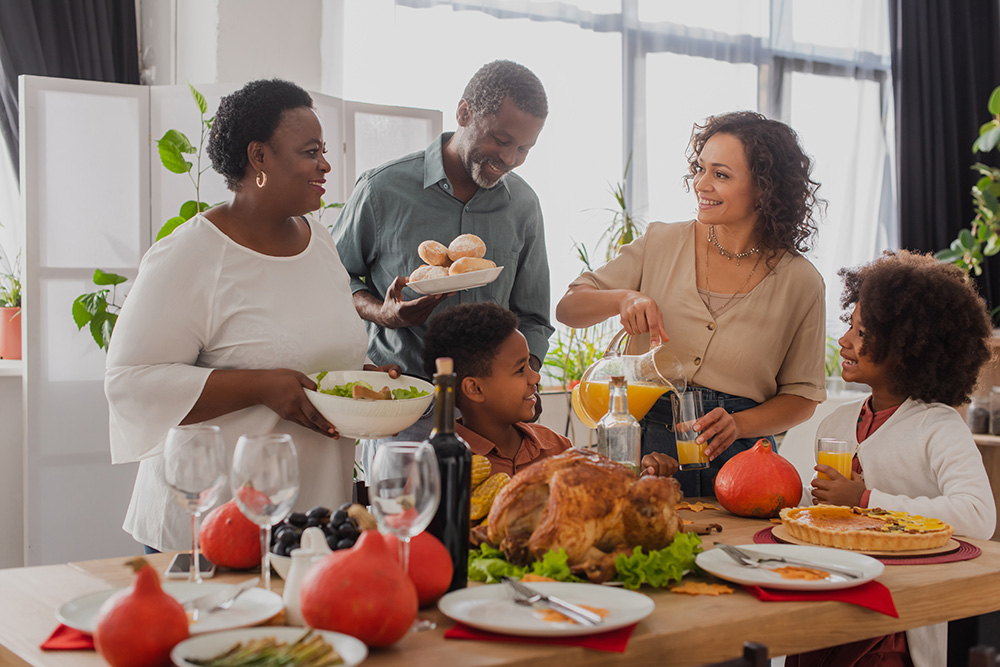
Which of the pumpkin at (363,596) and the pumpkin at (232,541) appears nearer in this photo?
the pumpkin at (363,596)

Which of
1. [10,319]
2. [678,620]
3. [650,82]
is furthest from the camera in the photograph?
[650,82]

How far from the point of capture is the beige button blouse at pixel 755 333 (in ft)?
7.12

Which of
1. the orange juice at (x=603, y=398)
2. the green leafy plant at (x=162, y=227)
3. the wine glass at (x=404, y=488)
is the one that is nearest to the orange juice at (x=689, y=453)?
the orange juice at (x=603, y=398)

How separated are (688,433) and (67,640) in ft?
3.89

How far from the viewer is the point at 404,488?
106 centimetres

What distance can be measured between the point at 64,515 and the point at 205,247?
2.31 metres

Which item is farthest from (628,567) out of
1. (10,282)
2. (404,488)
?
(10,282)

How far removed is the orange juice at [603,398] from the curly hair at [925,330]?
0.60m

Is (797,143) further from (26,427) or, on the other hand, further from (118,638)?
(26,427)

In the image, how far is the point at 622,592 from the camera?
1.20 metres

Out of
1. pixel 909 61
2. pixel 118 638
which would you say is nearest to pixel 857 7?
pixel 909 61

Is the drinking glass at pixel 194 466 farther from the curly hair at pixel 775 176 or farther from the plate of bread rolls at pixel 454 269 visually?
the curly hair at pixel 775 176

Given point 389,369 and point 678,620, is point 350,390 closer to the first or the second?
point 389,369

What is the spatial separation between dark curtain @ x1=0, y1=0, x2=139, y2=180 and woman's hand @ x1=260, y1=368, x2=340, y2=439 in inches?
115
